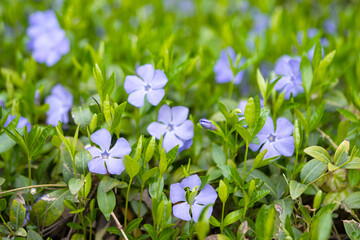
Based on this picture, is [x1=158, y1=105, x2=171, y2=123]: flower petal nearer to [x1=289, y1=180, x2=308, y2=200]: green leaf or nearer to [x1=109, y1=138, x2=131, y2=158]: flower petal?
[x1=109, y1=138, x2=131, y2=158]: flower petal

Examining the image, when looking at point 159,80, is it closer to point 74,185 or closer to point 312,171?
point 74,185

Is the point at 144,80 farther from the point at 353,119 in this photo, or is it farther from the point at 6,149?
the point at 353,119

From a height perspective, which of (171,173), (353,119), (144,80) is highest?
(144,80)

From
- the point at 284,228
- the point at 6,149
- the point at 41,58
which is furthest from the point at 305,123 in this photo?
the point at 41,58

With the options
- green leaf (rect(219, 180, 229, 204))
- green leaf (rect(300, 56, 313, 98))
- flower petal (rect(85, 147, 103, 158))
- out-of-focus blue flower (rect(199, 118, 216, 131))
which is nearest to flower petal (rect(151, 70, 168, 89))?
out-of-focus blue flower (rect(199, 118, 216, 131))

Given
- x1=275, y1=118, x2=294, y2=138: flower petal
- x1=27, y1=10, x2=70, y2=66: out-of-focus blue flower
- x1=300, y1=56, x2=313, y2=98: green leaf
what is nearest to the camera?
x1=275, y1=118, x2=294, y2=138: flower petal

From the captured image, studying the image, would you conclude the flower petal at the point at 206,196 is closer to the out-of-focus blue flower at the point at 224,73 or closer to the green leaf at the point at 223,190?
the green leaf at the point at 223,190
